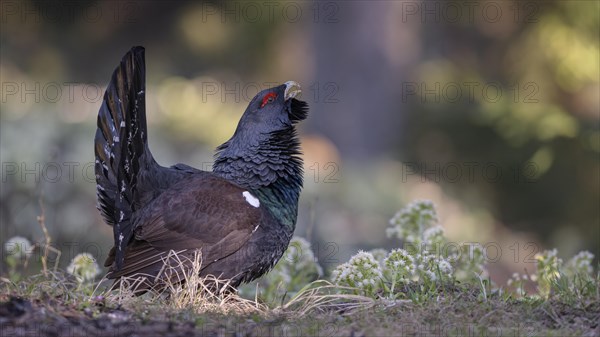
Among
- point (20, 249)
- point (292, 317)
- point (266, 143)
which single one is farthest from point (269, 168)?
point (20, 249)

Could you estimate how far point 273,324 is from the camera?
3.99 meters

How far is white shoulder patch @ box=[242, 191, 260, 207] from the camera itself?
17.6 feet

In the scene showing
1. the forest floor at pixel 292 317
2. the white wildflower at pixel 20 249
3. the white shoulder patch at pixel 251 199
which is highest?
the white shoulder patch at pixel 251 199

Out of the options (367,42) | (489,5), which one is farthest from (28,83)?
(489,5)

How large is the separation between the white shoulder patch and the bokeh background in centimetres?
267

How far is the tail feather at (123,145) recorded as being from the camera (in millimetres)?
5066

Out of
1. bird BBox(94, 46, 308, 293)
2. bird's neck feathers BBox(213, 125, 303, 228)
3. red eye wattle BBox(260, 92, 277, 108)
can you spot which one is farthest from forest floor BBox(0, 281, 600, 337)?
red eye wattle BBox(260, 92, 277, 108)

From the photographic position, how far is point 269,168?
5.64 metres

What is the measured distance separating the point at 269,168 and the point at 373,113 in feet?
21.4

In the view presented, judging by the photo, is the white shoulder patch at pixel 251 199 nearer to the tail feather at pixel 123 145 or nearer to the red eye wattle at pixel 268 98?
the tail feather at pixel 123 145

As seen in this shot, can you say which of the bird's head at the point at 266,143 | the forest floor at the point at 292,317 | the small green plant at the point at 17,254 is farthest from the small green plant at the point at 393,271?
the small green plant at the point at 17,254

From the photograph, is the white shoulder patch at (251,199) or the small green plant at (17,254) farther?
the small green plant at (17,254)

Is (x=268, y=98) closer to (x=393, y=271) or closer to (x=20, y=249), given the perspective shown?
(x=393, y=271)

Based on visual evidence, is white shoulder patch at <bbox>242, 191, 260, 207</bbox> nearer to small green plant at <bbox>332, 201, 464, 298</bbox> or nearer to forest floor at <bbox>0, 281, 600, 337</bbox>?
small green plant at <bbox>332, 201, 464, 298</bbox>
